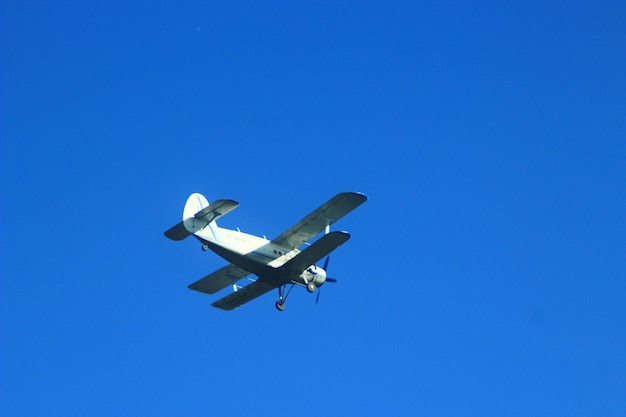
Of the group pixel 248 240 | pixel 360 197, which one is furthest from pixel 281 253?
pixel 360 197

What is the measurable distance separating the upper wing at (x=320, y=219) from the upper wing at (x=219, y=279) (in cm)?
335

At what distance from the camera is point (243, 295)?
4966 cm

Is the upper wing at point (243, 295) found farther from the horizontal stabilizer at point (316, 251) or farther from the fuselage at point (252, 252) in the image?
the horizontal stabilizer at point (316, 251)

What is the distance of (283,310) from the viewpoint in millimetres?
47656

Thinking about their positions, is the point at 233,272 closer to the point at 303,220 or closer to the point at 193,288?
the point at 193,288

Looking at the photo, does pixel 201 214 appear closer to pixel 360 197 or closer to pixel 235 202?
pixel 235 202

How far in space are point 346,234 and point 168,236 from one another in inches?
293

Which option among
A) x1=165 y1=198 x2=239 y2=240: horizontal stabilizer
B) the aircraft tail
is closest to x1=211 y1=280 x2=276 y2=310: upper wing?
the aircraft tail

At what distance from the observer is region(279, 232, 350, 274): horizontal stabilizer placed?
4416cm

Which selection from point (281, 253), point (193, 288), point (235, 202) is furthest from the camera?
point (193, 288)

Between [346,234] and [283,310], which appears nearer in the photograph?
[346,234]

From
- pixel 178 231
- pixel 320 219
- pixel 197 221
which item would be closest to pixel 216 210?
pixel 197 221

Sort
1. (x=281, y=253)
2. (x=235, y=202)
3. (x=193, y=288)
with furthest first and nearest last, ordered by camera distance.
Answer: (x=193, y=288)
(x=281, y=253)
(x=235, y=202)

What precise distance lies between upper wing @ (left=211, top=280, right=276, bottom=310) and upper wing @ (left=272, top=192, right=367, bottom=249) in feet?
8.21
